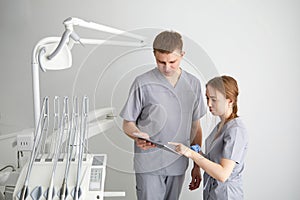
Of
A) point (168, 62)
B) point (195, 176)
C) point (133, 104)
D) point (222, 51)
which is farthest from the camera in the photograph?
point (222, 51)

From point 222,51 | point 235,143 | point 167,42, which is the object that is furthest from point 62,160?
point 222,51

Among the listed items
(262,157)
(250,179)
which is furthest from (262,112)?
(250,179)

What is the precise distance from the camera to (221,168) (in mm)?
1401

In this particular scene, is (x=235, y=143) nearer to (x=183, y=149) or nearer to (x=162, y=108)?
(x=183, y=149)

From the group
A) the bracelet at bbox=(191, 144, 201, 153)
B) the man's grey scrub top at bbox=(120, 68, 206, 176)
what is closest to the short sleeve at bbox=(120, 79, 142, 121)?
the man's grey scrub top at bbox=(120, 68, 206, 176)

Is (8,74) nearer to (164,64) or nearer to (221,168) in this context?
(164,64)

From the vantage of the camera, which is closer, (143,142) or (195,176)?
(143,142)

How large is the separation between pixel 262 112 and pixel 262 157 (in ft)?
0.88

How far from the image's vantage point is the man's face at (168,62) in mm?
1295

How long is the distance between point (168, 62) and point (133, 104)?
231 millimetres

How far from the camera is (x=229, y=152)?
4.66 ft

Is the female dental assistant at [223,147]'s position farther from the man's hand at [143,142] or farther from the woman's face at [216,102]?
the man's hand at [143,142]

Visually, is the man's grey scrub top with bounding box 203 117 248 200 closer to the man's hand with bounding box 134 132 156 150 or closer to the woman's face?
the woman's face

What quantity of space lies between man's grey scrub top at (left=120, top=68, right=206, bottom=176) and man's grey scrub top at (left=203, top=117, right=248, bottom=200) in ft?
0.46
